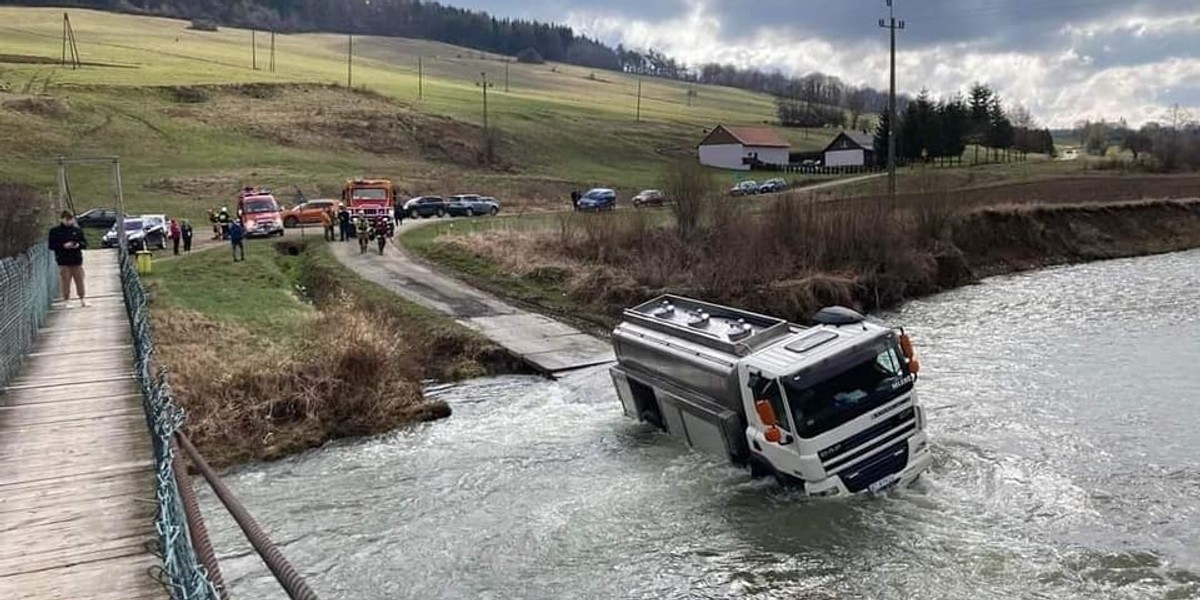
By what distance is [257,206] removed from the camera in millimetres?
47469

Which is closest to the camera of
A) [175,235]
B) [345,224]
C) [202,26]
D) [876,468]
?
[876,468]

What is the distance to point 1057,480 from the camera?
15.5 m

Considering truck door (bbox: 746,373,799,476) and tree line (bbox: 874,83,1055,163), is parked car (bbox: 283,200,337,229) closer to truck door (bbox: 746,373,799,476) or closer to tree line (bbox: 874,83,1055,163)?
truck door (bbox: 746,373,799,476)

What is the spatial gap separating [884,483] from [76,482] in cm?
1108

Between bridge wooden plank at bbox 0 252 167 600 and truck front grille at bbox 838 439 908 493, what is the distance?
9647 mm

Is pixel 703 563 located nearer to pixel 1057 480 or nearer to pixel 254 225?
pixel 1057 480

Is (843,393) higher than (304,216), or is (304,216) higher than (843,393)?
(304,216)

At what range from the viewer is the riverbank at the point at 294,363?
18.4 meters

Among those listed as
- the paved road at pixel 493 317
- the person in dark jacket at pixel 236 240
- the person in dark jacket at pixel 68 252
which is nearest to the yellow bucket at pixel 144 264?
the person in dark jacket at pixel 236 240

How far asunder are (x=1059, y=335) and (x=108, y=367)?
25.7 meters

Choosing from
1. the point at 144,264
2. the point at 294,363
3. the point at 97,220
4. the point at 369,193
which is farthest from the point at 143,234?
the point at 294,363

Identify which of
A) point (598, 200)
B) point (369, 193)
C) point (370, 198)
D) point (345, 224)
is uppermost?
point (369, 193)

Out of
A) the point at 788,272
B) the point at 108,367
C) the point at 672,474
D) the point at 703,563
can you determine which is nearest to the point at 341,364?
the point at 108,367

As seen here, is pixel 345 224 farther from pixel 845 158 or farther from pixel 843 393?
pixel 845 158
